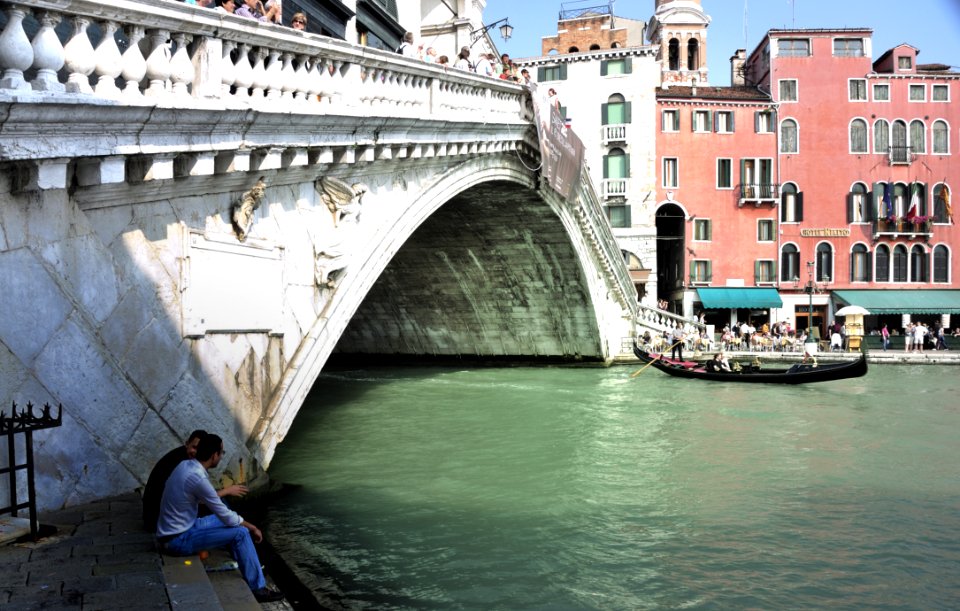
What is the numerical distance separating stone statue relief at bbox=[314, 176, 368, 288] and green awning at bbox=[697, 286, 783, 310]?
17.7 metres

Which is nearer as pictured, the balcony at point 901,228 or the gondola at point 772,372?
the gondola at point 772,372

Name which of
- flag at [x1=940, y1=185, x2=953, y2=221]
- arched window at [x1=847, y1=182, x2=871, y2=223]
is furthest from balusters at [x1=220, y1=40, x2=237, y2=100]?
flag at [x1=940, y1=185, x2=953, y2=221]

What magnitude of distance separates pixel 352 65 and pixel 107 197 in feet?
8.70

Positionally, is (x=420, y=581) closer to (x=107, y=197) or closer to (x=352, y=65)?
(x=107, y=197)

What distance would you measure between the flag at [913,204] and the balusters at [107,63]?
23.4 meters

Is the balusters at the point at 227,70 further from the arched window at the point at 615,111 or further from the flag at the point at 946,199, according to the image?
the flag at the point at 946,199

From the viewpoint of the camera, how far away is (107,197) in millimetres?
4148

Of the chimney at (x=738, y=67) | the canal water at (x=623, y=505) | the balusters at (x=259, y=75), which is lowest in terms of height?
the canal water at (x=623, y=505)

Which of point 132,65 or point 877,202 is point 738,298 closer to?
point 877,202

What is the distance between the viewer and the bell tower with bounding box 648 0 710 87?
28250 millimetres

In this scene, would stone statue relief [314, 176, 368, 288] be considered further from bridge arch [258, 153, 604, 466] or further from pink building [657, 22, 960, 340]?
pink building [657, 22, 960, 340]

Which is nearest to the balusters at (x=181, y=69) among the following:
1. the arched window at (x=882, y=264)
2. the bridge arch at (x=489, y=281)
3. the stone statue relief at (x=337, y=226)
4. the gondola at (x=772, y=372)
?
the stone statue relief at (x=337, y=226)

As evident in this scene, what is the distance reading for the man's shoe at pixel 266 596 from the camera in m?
3.35

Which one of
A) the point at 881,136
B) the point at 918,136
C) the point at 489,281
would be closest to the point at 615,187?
the point at 881,136
